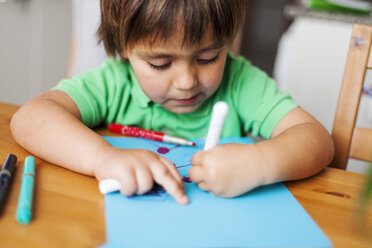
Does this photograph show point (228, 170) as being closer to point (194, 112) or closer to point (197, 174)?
point (197, 174)

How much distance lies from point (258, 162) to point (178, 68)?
0.20m

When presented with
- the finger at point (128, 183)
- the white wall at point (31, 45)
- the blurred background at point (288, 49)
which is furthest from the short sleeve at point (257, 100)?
the white wall at point (31, 45)

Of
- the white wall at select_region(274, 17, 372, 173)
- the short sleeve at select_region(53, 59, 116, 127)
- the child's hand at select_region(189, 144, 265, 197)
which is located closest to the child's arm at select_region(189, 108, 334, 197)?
the child's hand at select_region(189, 144, 265, 197)

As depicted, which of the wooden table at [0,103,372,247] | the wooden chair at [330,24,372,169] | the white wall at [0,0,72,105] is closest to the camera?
the wooden table at [0,103,372,247]

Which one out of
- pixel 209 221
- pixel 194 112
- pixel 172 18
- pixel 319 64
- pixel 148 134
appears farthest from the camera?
pixel 319 64

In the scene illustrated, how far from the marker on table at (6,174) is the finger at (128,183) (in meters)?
0.13

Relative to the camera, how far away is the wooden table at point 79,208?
13.6 inches

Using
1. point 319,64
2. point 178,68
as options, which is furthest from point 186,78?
point 319,64

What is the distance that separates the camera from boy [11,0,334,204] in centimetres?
45

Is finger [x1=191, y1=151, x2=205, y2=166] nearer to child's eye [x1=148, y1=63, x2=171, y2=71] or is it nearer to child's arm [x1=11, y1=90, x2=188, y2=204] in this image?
child's arm [x1=11, y1=90, x2=188, y2=204]

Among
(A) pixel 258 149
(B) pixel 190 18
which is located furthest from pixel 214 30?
(A) pixel 258 149

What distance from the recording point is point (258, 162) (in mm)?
466

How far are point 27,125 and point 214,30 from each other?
0.32 metres

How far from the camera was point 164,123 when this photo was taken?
75cm
